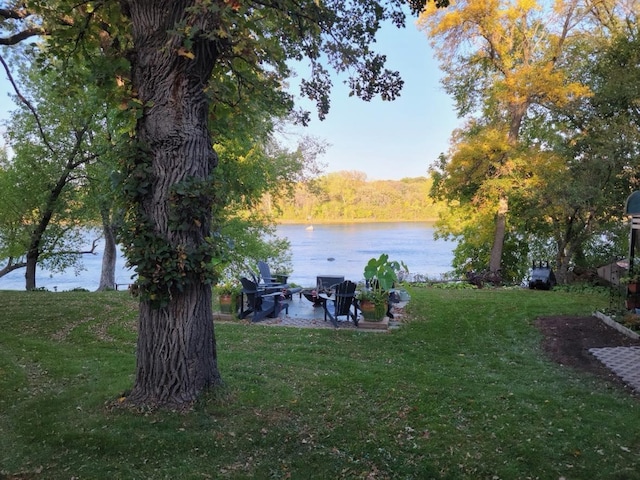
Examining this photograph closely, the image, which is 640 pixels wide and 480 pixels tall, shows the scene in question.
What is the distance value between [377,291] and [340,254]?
27.3 metres

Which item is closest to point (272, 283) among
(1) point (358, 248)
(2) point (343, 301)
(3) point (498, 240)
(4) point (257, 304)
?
(4) point (257, 304)

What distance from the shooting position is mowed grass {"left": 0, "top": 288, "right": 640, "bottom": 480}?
9.71 feet

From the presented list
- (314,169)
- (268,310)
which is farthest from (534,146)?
(268,310)

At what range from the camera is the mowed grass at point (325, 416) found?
9.71 ft

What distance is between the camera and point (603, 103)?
14.2m

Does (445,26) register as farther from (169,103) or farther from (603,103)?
(169,103)

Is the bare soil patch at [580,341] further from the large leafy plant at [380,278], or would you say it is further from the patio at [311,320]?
the large leafy plant at [380,278]

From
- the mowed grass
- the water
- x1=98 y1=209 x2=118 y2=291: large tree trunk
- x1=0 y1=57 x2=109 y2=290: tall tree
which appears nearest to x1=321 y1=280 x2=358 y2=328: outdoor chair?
the mowed grass

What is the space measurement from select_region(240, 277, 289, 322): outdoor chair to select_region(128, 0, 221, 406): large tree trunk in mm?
3781

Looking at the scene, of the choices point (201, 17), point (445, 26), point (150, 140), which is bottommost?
point (150, 140)

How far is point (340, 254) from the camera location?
3503 cm

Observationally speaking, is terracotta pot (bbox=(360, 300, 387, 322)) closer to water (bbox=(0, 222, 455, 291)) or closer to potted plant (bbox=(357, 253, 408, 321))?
potted plant (bbox=(357, 253, 408, 321))

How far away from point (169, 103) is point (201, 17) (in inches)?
27.1

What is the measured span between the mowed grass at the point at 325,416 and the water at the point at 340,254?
30.1 feet
